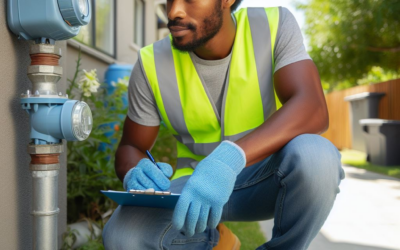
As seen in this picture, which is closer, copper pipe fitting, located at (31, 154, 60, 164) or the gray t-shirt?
copper pipe fitting, located at (31, 154, 60, 164)

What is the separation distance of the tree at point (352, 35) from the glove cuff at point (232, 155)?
696cm

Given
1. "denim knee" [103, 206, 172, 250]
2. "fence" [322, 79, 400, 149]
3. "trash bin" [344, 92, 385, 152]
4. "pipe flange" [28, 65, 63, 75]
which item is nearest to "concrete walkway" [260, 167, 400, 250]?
"denim knee" [103, 206, 172, 250]

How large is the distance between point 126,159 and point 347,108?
1067 cm

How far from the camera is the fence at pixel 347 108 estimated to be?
26.6ft

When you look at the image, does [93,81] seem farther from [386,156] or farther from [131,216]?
[386,156]

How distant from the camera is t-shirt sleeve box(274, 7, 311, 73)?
178cm

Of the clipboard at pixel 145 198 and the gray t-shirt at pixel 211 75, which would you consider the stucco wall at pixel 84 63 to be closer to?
the gray t-shirt at pixel 211 75

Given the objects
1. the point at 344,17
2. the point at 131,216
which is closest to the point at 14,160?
the point at 131,216

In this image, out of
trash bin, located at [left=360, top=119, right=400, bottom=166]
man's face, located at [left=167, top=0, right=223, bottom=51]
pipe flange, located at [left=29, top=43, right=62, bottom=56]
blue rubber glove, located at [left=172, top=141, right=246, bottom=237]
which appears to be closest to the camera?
blue rubber glove, located at [left=172, top=141, right=246, bottom=237]

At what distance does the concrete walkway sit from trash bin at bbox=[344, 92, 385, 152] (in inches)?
151

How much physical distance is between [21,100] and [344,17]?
29.4ft

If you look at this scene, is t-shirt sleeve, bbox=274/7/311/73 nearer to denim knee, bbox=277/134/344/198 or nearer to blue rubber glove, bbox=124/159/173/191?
denim knee, bbox=277/134/344/198

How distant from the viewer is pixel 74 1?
1.40 m

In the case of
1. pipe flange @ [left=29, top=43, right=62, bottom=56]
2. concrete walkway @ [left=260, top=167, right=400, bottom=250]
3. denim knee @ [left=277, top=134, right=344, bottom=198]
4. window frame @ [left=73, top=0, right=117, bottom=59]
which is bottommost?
concrete walkway @ [left=260, top=167, right=400, bottom=250]
